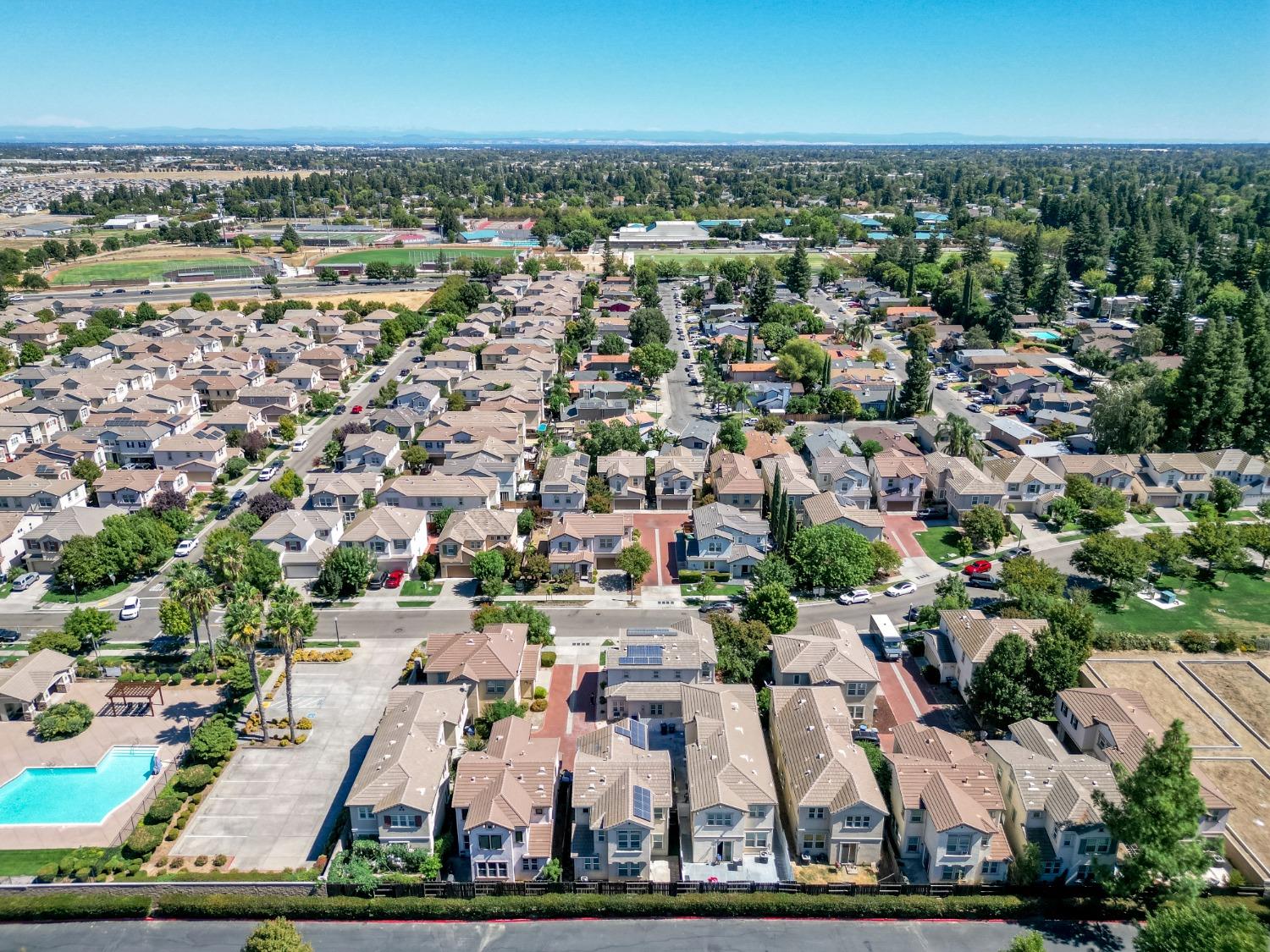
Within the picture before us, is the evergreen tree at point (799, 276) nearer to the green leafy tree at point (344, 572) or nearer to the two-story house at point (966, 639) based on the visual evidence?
the two-story house at point (966, 639)

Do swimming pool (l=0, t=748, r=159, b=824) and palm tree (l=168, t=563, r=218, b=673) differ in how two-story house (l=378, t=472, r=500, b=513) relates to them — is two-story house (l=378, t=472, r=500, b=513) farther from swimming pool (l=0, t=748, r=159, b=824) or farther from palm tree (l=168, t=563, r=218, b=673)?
swimming pool (l=0, t=748, r=159, b=824)

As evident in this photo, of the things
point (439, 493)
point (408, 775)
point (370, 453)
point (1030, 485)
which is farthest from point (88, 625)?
point (1030, 485)

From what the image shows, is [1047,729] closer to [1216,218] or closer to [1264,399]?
[1264,399]

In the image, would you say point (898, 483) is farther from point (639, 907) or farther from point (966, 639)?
point (639, 907)

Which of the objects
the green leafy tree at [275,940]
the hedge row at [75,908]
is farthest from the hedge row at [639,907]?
the green leafy tree at [275,940]

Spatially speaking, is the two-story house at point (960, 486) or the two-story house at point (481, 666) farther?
the two-story house at point (960, 486)

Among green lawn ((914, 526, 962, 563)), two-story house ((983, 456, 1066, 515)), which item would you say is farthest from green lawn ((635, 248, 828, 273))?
green lawn ((914, 526, 962, 563))

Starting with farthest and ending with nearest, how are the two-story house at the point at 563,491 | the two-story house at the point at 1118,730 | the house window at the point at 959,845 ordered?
→ 1. the two-story house at the point at 563,491
2. the two-story house at the point at 1118,730
3. the house window at the point at 959,845
